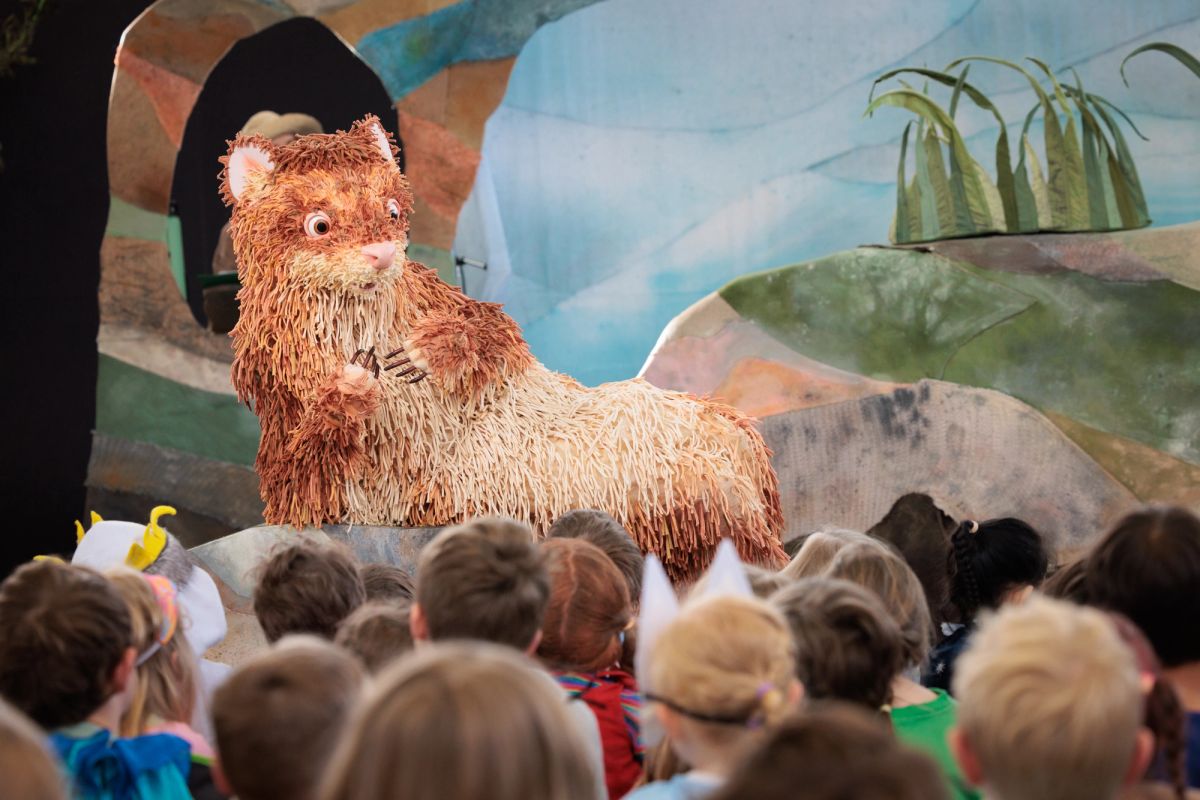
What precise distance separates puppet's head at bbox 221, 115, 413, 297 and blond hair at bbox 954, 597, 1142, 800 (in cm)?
243

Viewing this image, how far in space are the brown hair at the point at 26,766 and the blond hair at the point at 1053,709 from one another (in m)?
0.74

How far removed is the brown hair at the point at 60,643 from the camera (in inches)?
61.4

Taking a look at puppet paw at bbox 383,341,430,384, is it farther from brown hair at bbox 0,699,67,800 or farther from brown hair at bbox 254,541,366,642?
brown hair at bbox 0,699,67,800

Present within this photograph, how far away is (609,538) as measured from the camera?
2.66 meters

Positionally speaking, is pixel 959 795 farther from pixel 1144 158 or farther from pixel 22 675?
pixel 1144 158

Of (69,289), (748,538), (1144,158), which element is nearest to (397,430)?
(748,538)

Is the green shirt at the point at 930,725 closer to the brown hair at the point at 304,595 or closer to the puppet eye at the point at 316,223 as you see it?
the brown hair at the point at 304,595

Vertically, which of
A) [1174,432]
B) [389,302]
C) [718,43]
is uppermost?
[718,43]

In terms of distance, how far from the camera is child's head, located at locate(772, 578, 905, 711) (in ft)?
5.23

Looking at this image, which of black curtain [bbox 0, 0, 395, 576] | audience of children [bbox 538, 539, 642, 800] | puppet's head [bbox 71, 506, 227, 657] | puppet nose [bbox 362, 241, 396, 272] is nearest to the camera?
audience of children [bbox 538, 539, 642, 800]

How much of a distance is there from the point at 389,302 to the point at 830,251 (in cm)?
228

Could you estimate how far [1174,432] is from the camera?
482 centimetres

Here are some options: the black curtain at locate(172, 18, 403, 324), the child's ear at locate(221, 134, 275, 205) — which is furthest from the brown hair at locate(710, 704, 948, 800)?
the black curtain at locate(172, 18, 403, 324)

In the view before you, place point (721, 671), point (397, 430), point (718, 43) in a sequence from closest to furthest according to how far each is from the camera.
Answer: point (721, 671)
point (397, 430)
point (718, 43)
